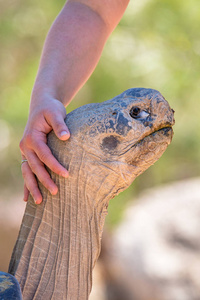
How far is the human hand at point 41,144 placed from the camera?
48.6 inches

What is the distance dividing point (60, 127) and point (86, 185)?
174mm

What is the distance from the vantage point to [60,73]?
1.55 meters

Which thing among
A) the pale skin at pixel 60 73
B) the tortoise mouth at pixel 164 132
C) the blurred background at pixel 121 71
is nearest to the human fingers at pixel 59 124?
the pale skin at pixel 60 73

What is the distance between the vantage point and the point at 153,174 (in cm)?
799

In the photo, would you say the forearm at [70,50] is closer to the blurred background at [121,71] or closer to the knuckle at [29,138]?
the knuckle at [29,138]

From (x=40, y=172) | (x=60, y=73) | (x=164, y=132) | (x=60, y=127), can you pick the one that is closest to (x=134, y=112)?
(x=164, y=132)

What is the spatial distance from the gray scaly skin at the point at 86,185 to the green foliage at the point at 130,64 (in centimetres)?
427

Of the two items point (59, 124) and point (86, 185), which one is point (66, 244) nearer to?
point (86, 185)

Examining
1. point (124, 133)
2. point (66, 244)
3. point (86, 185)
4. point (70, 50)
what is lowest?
point (66, 244)

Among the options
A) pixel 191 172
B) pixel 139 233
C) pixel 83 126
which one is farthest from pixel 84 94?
pixel 83 126

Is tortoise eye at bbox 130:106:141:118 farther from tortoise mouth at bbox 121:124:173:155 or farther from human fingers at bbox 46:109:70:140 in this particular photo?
human fingers at bbox 46:109:70:140

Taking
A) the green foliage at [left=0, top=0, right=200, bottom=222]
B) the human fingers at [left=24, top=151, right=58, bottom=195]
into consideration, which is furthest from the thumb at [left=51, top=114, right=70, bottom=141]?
the green foliage at [left=0, top=0, right=200, bottom=222]

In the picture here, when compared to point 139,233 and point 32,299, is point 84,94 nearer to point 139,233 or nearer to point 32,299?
point 139,233

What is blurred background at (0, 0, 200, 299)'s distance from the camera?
17.8 feet
